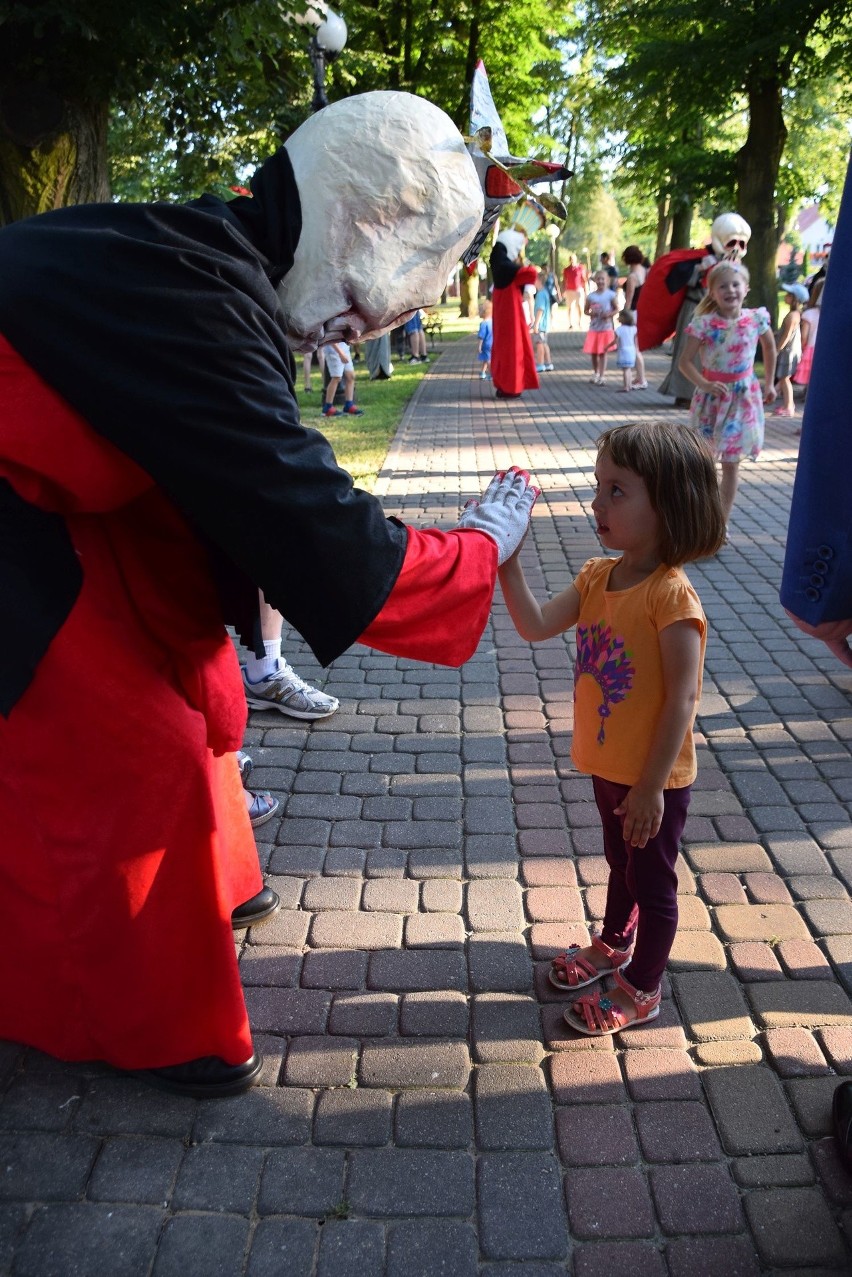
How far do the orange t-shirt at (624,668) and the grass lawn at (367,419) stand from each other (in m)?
5.57

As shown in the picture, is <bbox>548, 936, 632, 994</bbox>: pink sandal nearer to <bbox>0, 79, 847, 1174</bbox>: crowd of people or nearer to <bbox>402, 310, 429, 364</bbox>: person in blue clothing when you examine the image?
<bbox>0, 79, 847, 1174</bbox>: crowd of people

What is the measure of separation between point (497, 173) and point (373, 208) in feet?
1.46

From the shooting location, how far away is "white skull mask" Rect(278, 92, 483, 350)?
5.89 ft

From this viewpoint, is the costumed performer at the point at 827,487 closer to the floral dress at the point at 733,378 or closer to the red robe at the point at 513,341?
the floral dress at the point at 733,378

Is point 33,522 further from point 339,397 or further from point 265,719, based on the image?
point 339,397

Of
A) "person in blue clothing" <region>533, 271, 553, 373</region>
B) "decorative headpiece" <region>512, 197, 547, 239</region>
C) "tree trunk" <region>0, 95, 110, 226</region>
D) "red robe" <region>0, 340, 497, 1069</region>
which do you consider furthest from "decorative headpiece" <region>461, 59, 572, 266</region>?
"person in blue clothing" <region>533, 271, 553, 373</region>

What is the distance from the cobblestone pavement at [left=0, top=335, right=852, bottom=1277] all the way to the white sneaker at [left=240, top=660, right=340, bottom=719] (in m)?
0.18

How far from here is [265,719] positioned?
4.29 metres

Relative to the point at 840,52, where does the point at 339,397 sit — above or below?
below

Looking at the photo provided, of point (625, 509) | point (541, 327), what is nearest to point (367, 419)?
point (541, 327)

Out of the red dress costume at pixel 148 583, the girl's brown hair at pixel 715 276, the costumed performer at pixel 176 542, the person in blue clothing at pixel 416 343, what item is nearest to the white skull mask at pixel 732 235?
the girl's brown hair at pixel 715 276

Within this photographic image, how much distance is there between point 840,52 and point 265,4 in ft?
39.1

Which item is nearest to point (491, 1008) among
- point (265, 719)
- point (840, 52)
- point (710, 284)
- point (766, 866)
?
point (766, 866)

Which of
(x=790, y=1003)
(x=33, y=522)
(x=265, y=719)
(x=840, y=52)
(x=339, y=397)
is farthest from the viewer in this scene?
(x=840, y=52)
